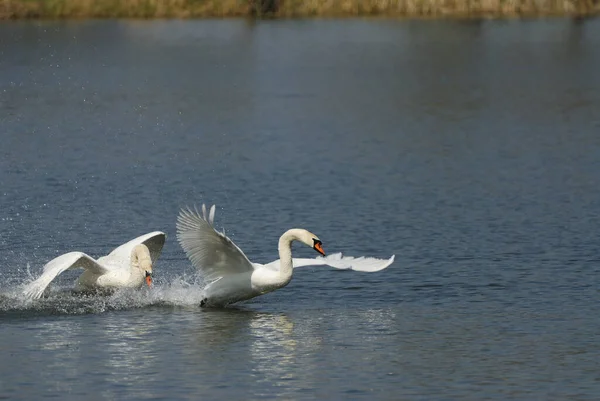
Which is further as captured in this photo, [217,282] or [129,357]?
[217,282]

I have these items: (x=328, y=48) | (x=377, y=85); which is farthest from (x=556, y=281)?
(x=328, y=48)

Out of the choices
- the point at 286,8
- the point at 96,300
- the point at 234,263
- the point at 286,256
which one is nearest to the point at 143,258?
the point at 96,300

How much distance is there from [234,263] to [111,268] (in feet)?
4.44

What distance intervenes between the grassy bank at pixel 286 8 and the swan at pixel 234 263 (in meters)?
44.0

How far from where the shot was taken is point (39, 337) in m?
14.0

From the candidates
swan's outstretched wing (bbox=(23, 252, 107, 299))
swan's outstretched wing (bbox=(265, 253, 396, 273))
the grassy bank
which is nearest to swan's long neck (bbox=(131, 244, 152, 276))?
swan's outstretched wing (bbox=(23, 252, 107, 299))

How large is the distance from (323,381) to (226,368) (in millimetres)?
1001

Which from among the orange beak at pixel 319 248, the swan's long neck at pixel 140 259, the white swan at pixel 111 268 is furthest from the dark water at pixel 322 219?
the orange beak at pixel 319 248

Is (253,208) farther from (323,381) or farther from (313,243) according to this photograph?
(323,381)

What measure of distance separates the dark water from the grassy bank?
1031 cm

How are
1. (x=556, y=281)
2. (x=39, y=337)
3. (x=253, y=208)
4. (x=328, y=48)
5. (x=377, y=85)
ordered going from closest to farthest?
1. (x=39, y=337)
2. (x=556, y=281)
3. (x=253, y=208)
4. (x=377, y=85)
5. (x=328, y=48)

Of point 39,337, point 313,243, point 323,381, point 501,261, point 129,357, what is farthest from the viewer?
point 501,261

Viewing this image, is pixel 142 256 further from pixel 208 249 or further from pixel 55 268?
pixel 55 268

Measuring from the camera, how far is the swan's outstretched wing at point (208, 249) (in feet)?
48.9
